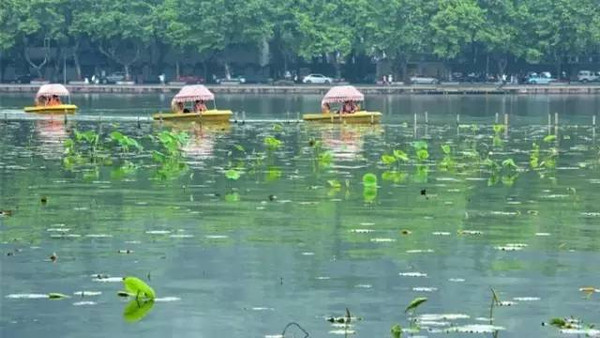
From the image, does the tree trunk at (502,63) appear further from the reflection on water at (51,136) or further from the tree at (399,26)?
the reflection on water at (51,136)

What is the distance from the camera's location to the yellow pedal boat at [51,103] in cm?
9875

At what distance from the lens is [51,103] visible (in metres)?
103

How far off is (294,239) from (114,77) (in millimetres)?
137938

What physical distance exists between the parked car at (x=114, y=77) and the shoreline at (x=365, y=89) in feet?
34.2

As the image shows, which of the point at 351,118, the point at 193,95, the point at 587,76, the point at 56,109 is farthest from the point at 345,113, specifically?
the point at 587,76

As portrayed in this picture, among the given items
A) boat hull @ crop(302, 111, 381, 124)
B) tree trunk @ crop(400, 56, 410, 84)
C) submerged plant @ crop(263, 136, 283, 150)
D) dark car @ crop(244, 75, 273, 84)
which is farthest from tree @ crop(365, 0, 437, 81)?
submerged plant @ crop(263, 136, 283, 150)

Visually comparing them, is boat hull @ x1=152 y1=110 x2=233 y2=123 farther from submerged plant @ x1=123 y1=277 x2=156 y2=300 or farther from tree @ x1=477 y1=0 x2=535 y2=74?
tree @ x1=477 y1=0 x2=535 y2=74

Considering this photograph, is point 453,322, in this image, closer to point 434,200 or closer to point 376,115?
point 434,200

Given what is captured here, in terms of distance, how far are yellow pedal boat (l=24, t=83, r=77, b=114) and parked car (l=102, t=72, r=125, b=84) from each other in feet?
199

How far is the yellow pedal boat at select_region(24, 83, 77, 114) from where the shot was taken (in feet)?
324

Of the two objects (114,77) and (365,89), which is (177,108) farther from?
(114,77)

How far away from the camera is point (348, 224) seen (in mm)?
35531

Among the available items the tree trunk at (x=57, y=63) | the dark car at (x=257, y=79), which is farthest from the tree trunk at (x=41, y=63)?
the dark car at (x=257, y=79)

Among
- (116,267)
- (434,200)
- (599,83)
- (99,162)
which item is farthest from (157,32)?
(116,267)
